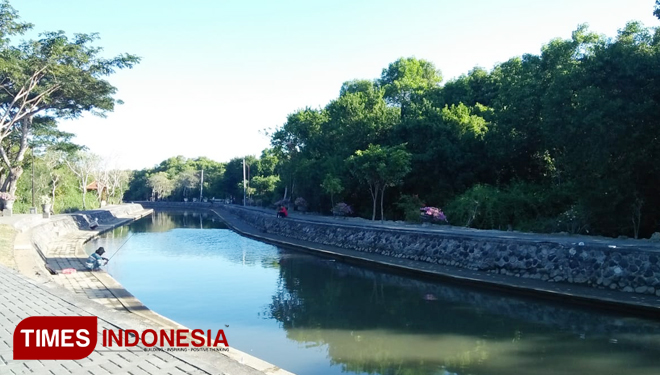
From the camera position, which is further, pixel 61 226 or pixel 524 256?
pixel 61 226

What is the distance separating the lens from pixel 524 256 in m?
15.1

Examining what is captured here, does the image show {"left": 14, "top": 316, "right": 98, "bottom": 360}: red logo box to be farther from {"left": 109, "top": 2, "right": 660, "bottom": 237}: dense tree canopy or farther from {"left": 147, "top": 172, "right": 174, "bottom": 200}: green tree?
{"left": 147, "top": 172, "right": 174, "bottom": 200}: green tree

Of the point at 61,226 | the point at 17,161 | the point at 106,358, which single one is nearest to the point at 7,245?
the point at 106,358

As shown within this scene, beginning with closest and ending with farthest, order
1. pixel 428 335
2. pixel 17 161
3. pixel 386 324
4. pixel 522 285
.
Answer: pixel 428 335 → pixel 386 324 → pixel 522 285 → pixel 17 161

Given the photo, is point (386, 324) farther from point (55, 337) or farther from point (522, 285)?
point (55, 337)

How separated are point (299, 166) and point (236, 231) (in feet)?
21.4

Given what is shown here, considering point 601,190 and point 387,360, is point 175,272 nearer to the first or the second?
point 387,360

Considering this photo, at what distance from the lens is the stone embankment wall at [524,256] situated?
1242 centimetres

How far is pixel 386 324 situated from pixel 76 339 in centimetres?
675

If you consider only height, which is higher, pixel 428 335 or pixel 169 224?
pixel 169 224

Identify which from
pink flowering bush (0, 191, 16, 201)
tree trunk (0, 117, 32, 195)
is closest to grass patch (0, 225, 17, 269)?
pink flowering bush (0, 191, 16, 201)

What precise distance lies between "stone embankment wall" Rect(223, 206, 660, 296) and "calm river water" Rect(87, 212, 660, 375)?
147cm

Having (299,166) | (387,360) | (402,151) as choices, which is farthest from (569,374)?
(299,166)

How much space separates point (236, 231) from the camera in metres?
36.3
